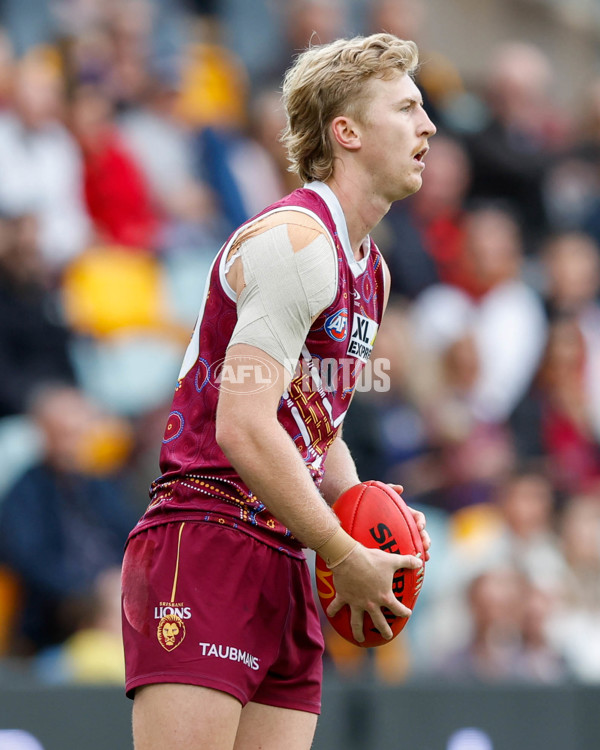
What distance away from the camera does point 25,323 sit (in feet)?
22.0

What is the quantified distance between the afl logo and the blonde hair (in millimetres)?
449

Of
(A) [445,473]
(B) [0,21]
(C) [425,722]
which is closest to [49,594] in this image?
(C) [425,722]

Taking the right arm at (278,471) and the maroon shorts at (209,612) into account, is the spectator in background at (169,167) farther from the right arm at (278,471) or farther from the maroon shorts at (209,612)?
the right arm at (278,471)

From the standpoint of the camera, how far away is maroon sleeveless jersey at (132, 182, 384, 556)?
322 cm

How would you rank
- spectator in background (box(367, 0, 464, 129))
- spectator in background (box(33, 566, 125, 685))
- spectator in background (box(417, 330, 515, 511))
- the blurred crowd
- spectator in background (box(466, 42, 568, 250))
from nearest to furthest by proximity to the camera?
spectator in background (box(33, 566, 125, 685)) < the blurred crowd < spectator in background (box(417, 330, 515, 511)) < spectator in background (box(367, 0, 464, 129)) < spectator in background (box(466, 42, 568, 250))

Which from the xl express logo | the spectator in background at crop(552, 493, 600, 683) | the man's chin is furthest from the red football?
the spectator in background at crop(552, 493, 600, 683)

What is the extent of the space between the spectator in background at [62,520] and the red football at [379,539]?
2.87 metres

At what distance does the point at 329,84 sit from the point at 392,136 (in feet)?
0.76

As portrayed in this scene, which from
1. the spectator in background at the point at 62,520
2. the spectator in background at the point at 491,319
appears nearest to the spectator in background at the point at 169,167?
the spectator in background at the point at 491,319

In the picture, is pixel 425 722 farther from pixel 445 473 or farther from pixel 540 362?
pixel 540 362

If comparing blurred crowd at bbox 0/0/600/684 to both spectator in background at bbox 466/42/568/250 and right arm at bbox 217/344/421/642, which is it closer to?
spectator in background at bbox 466/42/568/250

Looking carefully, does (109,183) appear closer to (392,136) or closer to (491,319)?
(491,319)

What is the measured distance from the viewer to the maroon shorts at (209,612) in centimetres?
309

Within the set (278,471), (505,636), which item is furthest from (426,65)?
(278,471)
